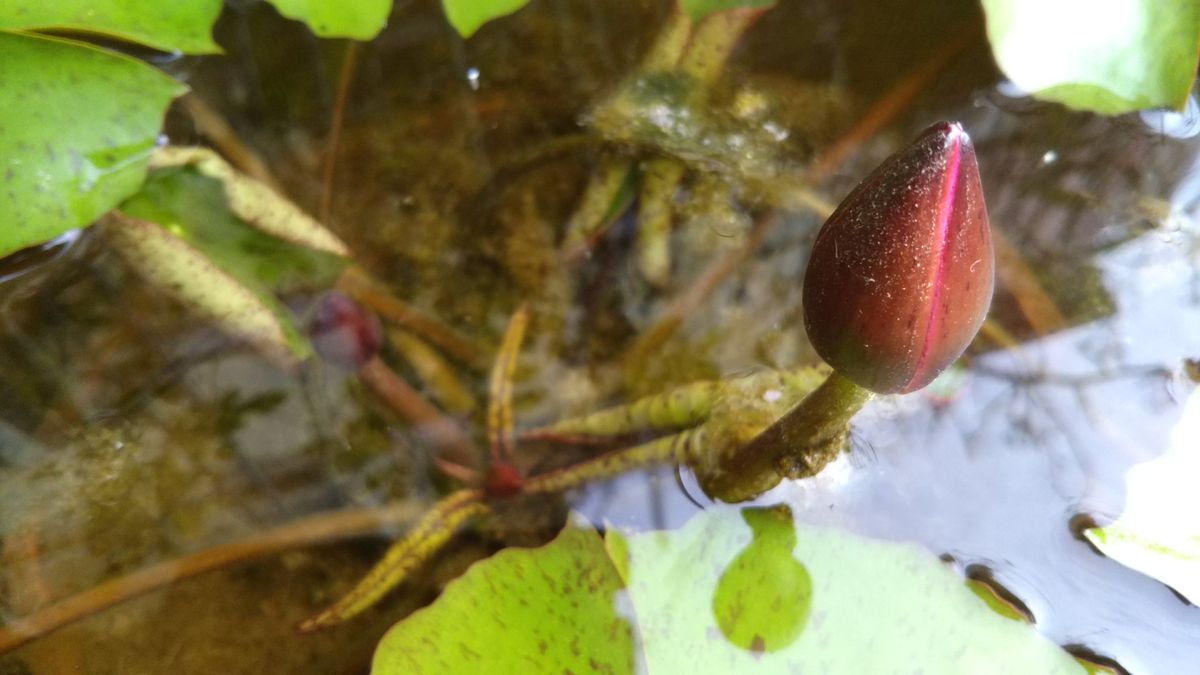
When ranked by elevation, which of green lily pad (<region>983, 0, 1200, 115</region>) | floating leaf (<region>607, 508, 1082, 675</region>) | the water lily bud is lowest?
floating leaf (<region>607, 508, 1082, 675</region>)

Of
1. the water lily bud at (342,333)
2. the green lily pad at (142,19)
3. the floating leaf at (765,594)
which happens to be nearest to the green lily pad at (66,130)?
the green lily pad at (142,19)

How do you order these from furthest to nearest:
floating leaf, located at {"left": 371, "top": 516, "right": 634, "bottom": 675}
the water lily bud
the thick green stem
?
the water lily bud, floating leaf, located at {"left": 371, "top": 516, "right": 634, "bottom": 675}, the thick green stem

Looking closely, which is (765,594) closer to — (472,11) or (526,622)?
(526,622)

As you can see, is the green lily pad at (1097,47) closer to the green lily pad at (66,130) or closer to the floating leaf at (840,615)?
the floating leaf at (840,615)

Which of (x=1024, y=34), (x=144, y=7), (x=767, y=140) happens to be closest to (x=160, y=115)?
(x=144, y=7)

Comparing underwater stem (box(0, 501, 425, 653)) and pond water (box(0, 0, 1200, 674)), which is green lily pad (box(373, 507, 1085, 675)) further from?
underwater stem (box(0, 501, 425, 653))

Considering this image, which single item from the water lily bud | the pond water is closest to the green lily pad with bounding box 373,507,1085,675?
the pond water

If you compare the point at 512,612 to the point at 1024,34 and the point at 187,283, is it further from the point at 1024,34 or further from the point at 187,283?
the point at 1024,34
